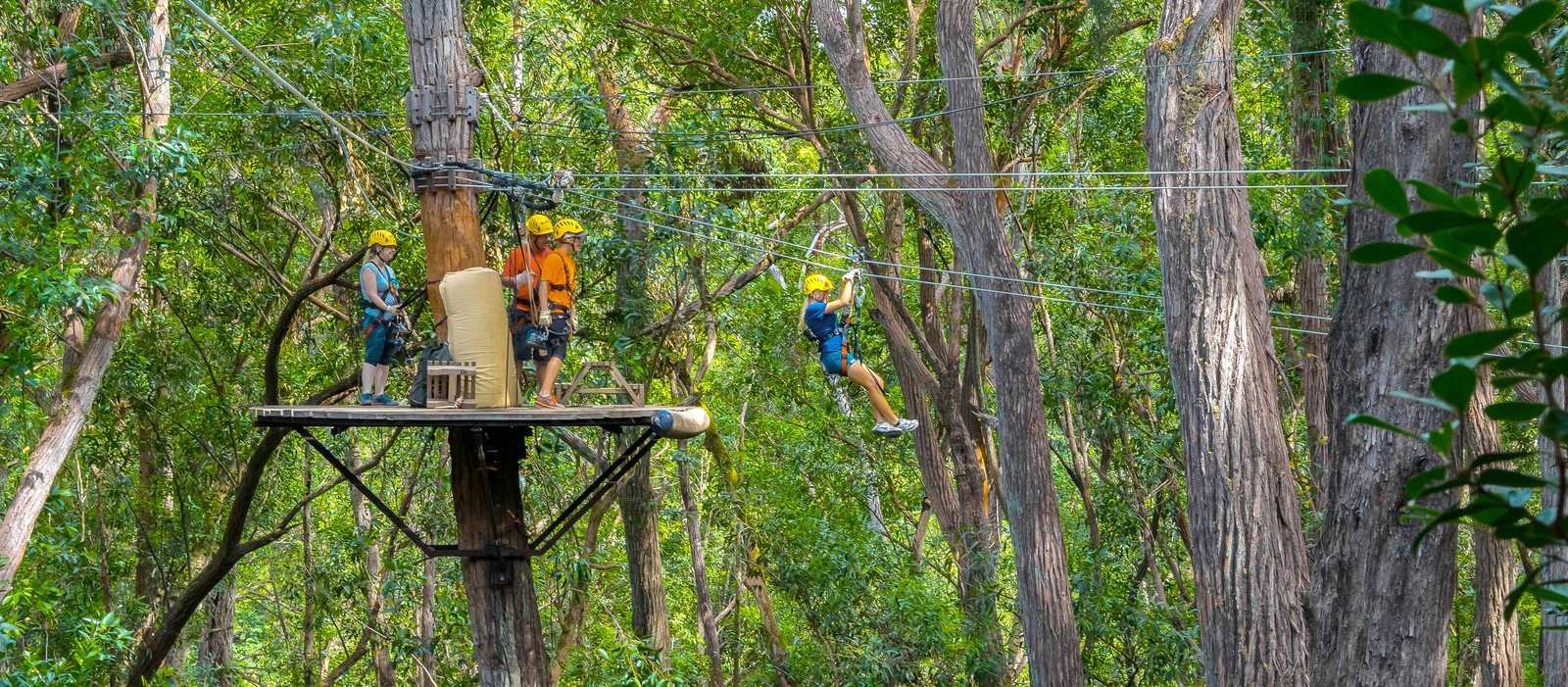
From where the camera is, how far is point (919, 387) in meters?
14.3

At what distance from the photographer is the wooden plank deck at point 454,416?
6828mm

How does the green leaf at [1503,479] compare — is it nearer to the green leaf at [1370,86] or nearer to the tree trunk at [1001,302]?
the green leaf at [1370,86]

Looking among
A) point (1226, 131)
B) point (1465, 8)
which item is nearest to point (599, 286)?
point (1226, 131)

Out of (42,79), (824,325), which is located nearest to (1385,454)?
(824,325)

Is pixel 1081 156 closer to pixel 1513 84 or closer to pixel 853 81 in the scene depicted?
pixel 853 81

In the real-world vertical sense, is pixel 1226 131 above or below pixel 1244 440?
above

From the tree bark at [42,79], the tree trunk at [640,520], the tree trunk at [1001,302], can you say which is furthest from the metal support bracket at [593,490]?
the tree bark at [42,79]

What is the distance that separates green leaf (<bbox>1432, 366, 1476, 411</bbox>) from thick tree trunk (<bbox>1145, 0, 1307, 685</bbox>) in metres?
6.00

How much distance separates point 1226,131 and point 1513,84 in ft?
22.1

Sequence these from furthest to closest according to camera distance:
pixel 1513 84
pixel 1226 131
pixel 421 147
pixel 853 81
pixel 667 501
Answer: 1. pixel 667 501
2. pixel 853 81
3. pixel 421 147
4. pixel 1226 131
5. pixel 1513 84

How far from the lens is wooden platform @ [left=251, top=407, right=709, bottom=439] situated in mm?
6832

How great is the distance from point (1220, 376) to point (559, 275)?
360 centimetres

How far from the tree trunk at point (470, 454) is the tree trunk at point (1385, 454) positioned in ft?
15.0

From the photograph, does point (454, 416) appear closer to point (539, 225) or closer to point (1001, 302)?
point (539, 225)
